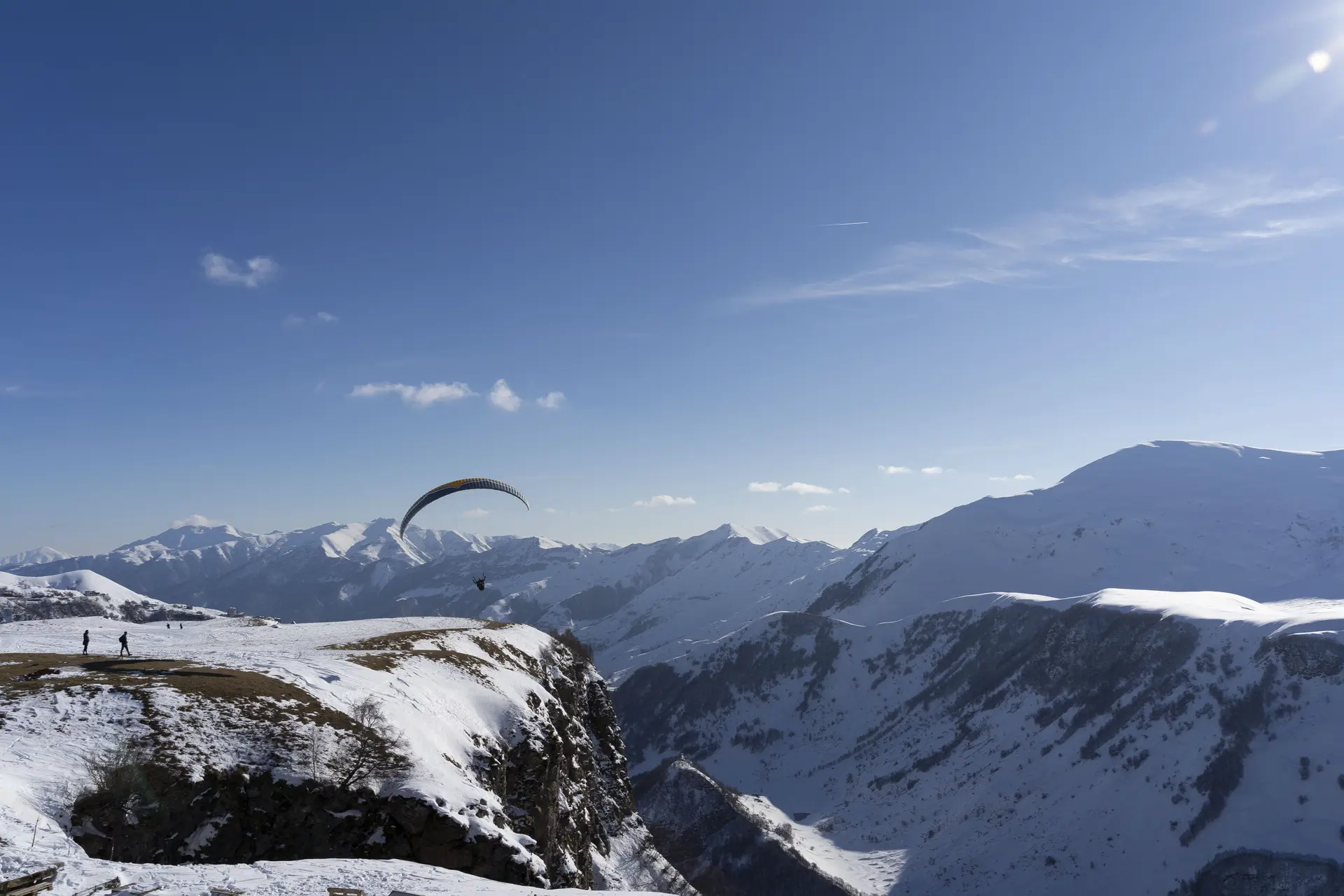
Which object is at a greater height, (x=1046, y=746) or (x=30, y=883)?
(x=30, y=883)

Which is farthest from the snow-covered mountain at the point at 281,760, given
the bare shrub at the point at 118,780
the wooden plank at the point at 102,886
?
the wooden plank at the point at 102,886

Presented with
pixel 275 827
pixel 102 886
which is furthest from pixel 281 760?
pixel 102 886

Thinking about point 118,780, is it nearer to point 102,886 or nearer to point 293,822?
point 293,822

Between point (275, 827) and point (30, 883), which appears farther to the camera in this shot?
point (275, 827)

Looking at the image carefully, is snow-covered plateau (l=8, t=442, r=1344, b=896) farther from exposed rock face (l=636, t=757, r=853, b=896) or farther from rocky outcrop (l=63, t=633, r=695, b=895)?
exposed rock face (l=636, t=757, r=853, b=896)

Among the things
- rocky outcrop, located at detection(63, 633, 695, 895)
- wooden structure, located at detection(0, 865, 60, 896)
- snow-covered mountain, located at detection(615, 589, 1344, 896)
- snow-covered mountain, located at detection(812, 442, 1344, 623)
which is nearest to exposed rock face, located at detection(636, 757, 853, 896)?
snow-covered mountain, located at detection(615, 589, 1344, 896)

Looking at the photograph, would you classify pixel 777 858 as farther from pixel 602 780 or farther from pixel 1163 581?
pixel 1163 581
